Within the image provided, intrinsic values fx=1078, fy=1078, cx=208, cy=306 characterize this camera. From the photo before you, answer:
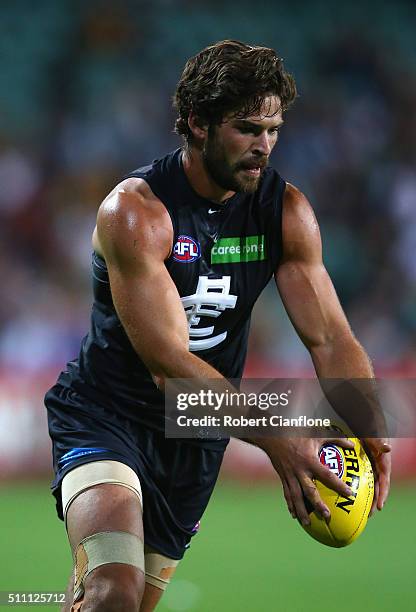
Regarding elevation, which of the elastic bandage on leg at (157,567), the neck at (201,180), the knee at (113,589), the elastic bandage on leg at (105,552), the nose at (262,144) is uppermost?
the nose at (262,144)

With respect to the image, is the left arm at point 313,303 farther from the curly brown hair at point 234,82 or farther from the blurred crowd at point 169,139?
the blurred crowd at point 169,139

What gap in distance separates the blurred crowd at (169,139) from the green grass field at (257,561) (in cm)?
219

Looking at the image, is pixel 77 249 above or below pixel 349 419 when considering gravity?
above

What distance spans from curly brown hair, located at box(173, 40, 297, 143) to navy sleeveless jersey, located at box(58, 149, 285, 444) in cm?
28

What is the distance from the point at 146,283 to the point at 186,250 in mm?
345

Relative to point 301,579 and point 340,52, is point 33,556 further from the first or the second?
point 340,52

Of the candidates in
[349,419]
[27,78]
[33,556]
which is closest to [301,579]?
[33,556]

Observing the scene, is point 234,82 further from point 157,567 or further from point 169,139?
point 169,139

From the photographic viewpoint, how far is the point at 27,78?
12.3 meters

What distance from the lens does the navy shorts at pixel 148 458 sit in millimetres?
3984

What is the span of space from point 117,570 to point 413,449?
257 inches

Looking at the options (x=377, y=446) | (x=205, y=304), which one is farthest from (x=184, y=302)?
(x=377, y=446)

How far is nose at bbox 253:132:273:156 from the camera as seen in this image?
3.95 m

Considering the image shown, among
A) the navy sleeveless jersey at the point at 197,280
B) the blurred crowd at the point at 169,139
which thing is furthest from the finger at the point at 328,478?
the blurred crowd at the point at 169,139
